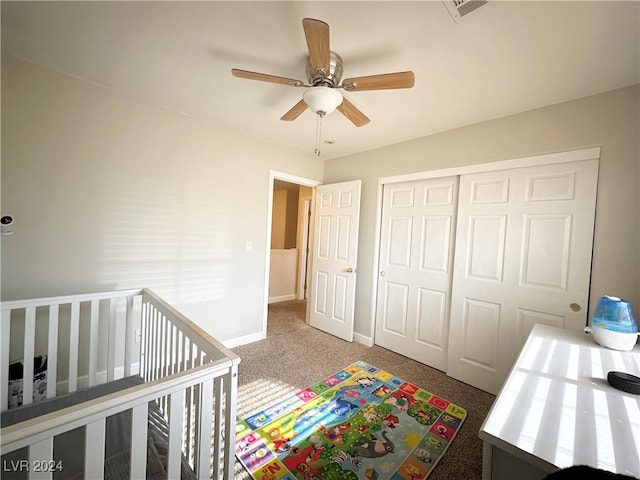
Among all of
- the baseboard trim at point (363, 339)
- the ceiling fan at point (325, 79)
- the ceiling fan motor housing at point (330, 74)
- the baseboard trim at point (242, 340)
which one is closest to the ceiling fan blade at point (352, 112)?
the ceiling fan at point (325, 79)

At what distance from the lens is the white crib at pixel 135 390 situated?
71cm

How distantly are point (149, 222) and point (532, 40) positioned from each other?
9.75 ft

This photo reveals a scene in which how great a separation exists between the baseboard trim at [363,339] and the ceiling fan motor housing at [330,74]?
267 centimetres

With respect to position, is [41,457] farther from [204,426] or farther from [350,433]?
[350,433]

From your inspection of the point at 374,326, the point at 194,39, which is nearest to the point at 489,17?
the point at 194,39

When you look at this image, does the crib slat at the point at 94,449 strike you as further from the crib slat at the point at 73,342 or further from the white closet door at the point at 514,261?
the white closet door at the point at 514,261

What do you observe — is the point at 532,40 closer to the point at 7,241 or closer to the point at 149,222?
the point at 149,222

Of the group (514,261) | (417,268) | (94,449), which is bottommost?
(94,449)

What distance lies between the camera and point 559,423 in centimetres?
82

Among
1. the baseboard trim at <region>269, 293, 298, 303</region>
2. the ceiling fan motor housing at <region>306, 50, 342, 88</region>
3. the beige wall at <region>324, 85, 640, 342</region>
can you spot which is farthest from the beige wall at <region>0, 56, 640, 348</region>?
the baseboard trim at <region>269, 293, 298, 303</region>

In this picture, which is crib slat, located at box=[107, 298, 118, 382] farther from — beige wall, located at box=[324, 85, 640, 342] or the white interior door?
beige wall, located at box=[324, 85, 640, 342]

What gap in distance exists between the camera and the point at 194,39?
58.7 inches

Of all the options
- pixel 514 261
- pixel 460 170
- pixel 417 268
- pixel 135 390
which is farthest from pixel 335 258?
pixel 135 390

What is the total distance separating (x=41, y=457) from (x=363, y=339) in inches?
111
